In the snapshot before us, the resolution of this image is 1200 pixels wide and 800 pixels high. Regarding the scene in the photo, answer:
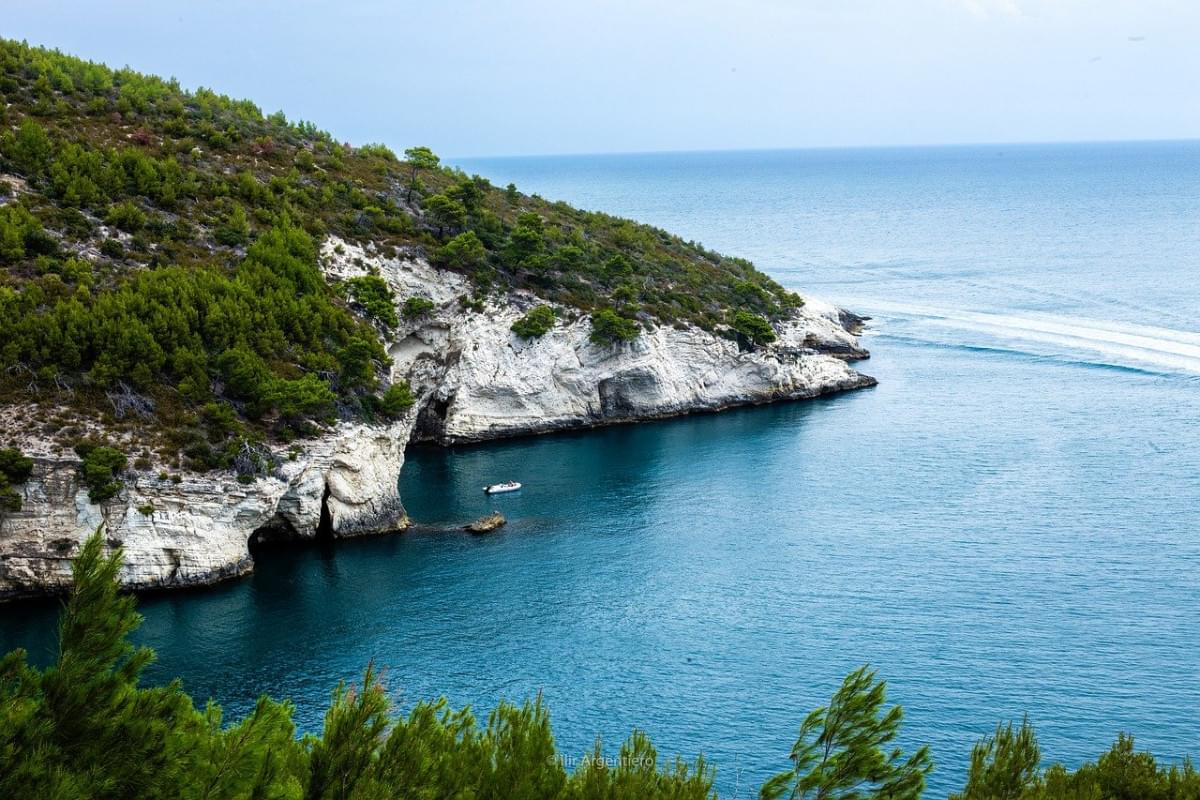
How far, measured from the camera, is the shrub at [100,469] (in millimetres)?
42438

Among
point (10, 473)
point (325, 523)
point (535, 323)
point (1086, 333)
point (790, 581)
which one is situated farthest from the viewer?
point (1086, 333)

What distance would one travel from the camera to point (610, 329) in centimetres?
7331

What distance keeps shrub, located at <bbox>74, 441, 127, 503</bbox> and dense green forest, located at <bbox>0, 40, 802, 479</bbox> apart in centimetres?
124

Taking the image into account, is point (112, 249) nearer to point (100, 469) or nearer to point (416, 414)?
point (100, 469)

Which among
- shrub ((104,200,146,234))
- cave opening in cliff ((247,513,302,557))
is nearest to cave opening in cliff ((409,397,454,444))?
cave opening in cliff ((247,513,302,557))

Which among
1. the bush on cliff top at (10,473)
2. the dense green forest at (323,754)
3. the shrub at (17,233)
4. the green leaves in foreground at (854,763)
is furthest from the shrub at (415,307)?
the green leaves in foreground at (854,763)

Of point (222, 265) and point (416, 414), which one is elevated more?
point (222, 265)

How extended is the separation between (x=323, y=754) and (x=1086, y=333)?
297 feet

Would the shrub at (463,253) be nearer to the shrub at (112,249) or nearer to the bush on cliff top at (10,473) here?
the shrub at (112,249)

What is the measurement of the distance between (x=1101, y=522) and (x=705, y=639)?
23405 mm

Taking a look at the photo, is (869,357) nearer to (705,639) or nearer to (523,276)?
(523,276)

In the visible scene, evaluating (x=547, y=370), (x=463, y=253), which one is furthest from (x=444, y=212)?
(x=547, y=370)

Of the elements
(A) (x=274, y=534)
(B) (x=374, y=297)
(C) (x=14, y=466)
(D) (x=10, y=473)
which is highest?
(B) (x=374, y=297)

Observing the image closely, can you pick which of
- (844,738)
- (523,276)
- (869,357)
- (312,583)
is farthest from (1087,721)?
(869,357)
